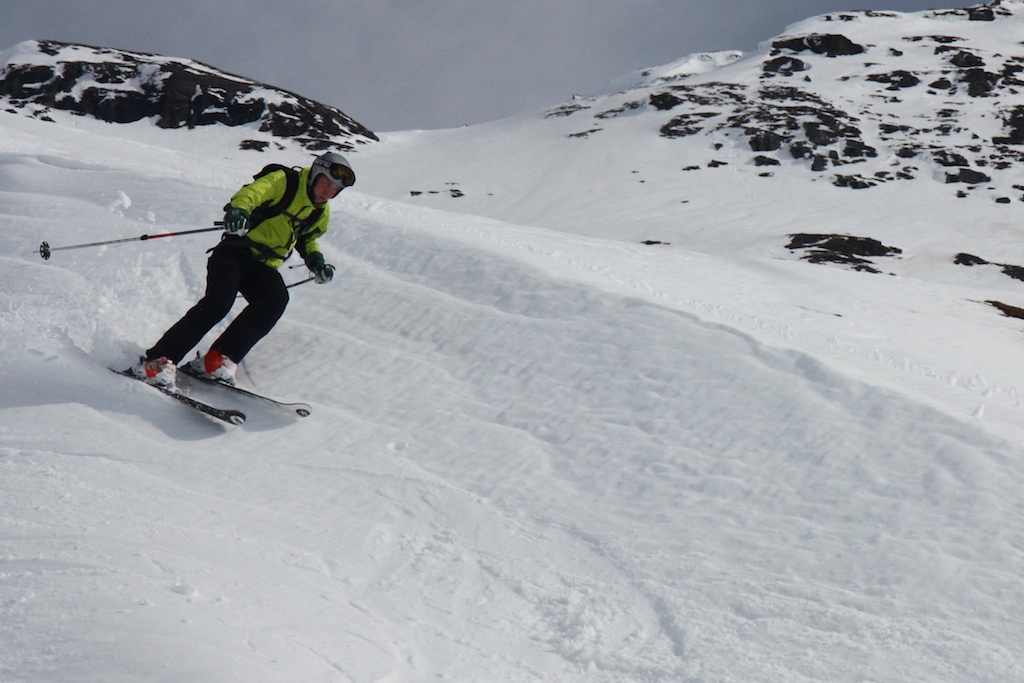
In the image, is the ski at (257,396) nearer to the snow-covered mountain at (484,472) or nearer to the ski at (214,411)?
the snow-covered mountain at (484,472)

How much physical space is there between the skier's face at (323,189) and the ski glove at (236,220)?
0.67m

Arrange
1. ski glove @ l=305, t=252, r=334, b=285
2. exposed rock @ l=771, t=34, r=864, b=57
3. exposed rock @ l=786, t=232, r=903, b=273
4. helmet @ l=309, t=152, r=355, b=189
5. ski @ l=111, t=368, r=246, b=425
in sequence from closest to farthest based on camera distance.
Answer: ski @ l=111, t=368, r=246, b=425
helmet @ l=309, t=152, r=355, b=189
ski glove @ l=305, t=252, r=334, b=285
exposed rock @ l=786, t=232, r=903, b=273
exposed rock @ l=771, t=34, r=864, b=57

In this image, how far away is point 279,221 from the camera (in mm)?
6801

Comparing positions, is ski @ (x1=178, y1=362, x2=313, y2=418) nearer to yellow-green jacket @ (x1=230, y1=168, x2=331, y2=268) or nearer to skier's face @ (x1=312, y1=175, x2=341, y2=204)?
yellow-green jacket @ (x1=230, y1=168, x2=331, y2=268)

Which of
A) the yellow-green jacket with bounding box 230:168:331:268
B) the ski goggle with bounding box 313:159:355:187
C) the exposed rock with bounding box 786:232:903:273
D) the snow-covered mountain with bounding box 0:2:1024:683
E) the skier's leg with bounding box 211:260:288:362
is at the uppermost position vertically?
the ski goggle with bounding box 313:159:355:187

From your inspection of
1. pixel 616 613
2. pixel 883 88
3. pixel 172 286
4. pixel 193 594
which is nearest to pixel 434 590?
pixel 616 613

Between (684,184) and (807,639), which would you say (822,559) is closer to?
(807,639)

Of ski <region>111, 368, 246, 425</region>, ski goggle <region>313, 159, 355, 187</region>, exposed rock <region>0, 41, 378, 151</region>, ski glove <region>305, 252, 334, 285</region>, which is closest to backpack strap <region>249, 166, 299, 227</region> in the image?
ski goggle <region>313, 159, 355, 187</region>

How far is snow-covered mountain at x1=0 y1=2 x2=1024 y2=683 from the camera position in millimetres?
3738

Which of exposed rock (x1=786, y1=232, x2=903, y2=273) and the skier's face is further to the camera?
exposed rock (x1=786, y1=232, x2=903, y2=273)

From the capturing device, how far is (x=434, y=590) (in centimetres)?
433

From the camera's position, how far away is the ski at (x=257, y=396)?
20.4 ft

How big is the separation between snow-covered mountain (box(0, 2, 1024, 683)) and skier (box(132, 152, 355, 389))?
0.35 m

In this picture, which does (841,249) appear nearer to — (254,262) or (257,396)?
(254,262)
